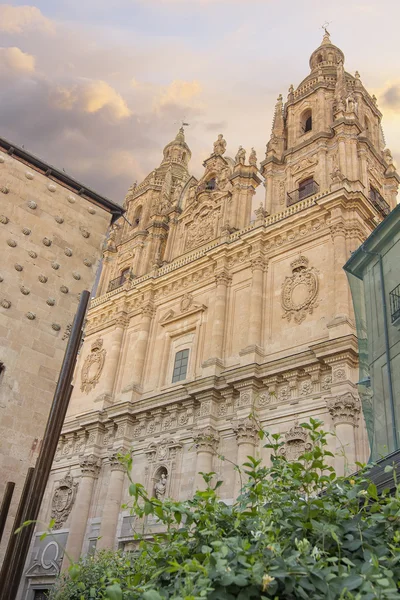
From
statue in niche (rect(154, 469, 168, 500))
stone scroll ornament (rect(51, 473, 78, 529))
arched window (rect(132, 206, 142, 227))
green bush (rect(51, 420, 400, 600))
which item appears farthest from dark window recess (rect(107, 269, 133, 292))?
green bush (rect(51, 420, 400, 600))

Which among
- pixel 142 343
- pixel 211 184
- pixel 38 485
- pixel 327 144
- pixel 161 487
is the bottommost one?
pixel 38 485

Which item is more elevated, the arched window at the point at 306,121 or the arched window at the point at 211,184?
the arched window at the point at 306,121

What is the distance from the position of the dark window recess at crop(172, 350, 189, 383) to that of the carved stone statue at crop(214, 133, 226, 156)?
12.8m

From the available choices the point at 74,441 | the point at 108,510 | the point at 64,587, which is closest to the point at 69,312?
the point at 64,587

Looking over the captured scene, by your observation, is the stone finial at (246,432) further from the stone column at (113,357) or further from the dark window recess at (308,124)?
the dark window recess at (308,124)

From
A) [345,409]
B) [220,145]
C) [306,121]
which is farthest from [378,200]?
[345,409]

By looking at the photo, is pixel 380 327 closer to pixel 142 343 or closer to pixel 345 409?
pixel 345 409

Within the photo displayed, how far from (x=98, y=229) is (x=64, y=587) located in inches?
423

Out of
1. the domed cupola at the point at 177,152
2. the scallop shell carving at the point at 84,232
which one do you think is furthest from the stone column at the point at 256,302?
the domed cupola at the point at 177,152

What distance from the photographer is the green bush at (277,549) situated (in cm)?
392

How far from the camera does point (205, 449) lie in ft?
65.0

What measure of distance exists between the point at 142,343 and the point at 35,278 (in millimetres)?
13547

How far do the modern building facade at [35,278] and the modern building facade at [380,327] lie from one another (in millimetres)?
6601

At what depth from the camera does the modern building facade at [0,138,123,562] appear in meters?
11.1
